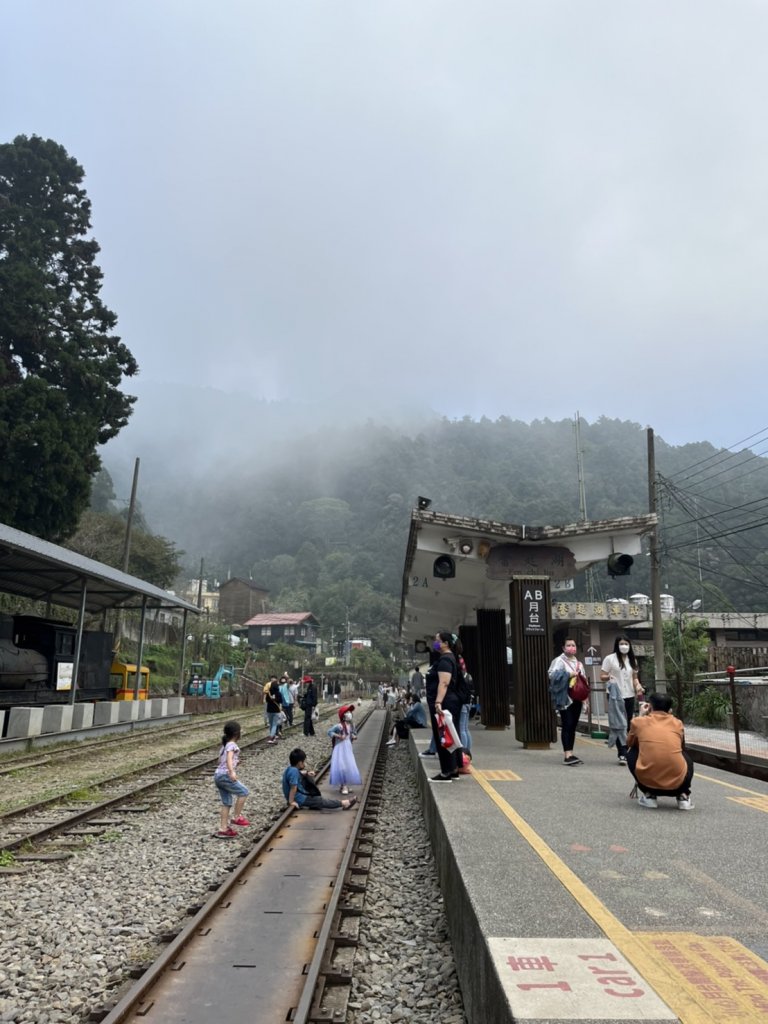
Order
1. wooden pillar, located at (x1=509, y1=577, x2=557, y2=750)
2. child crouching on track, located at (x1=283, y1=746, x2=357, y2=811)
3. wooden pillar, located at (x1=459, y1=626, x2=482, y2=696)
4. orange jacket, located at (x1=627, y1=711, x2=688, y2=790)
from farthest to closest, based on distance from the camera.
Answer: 1. wooden pillar, located at (x1=459, y1=626, x2=482, y2=696)
2. wooden pillar, located at (x1=509, y1=577, x2=557, y2=750)
3. child crouching on track, located at (x1=283, y1=746, x2=357, y2=811)
4. orange jacket, located at (x1=627, y1=711, x2=688, y2=790)

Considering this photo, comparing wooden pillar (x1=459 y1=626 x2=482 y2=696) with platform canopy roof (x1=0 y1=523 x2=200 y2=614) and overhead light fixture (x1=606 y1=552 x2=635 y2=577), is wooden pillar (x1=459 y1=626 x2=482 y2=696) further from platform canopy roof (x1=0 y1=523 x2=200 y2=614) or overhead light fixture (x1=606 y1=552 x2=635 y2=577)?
platform canopy roof (x1=0 y1=523 x2=200 y2=614)

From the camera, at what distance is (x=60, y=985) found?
407 centimetres

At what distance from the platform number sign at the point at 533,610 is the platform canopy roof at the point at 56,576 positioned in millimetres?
9916

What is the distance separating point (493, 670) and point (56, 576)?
41.2ft

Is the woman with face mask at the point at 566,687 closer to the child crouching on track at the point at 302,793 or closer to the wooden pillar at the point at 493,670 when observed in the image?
the child crouching on track at the point at 302,793

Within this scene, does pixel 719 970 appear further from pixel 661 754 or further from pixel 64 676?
pixel 64 676

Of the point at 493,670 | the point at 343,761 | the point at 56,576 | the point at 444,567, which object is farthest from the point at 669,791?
the point at 56,576

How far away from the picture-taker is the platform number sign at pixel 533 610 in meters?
11.6

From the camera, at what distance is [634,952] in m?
2.98

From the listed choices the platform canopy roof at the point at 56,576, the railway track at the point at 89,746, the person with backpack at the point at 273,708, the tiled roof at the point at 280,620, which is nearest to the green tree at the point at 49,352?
the platform canopy roof at the point at 56,576

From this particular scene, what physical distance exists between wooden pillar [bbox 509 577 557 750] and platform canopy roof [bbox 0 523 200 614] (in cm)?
985

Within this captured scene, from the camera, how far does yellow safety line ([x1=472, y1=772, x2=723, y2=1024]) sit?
246 cm

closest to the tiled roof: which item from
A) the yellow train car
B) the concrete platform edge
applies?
the yellow train car

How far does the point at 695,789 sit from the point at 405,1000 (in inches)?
191
